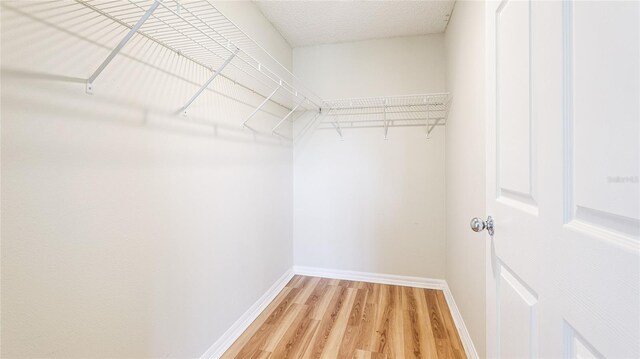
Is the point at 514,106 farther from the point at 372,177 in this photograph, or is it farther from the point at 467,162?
the point at 372,177

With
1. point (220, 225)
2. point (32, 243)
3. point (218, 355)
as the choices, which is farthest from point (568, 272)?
point (218, 355)

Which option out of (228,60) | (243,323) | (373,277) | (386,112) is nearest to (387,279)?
(373,277)

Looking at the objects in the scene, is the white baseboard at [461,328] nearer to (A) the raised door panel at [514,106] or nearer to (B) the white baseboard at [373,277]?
(B) the white baseboard at [373,277]

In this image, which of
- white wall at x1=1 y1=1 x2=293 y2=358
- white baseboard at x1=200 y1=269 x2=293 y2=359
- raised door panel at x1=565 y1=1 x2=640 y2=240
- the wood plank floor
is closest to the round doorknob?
raised door panel at x1=565 y1=1 x2=640 y2=240

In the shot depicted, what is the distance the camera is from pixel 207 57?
1462 mm

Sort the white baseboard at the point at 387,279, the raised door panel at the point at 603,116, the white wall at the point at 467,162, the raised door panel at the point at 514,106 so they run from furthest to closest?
the white baseboard at the point at 387,279, the white wall at the point at 467,162, the raised door panel at the point at 514,106, the raised door panel at the point at 603,116

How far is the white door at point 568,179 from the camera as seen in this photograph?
15.8 inches

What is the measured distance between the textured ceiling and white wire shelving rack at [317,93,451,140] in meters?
0.61

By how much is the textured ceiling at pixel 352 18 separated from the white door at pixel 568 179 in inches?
59.1

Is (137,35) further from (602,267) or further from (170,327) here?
(602,267)

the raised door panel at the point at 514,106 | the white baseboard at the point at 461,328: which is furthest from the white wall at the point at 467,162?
the raised door panel at the point at 514,106

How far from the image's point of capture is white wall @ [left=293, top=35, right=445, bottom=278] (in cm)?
258

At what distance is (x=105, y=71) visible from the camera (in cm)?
100

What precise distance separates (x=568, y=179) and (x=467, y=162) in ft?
4.19
